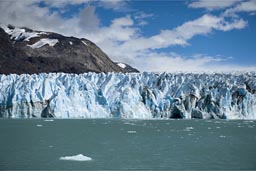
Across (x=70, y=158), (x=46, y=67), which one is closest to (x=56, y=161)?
(x=70, y=158)

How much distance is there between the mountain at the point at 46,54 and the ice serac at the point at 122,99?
114ft

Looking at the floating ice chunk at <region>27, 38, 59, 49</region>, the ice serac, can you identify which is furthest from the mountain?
the ice serac

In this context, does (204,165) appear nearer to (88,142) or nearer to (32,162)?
(32,162)

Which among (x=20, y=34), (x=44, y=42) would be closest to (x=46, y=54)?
(x=44, y=42)

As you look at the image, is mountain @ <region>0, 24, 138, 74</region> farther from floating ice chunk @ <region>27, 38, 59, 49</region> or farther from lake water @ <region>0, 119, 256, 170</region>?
lake water @ <region>0, 119, 256, 170</region>

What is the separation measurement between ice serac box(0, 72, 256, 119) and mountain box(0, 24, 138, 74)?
3479 centimetres

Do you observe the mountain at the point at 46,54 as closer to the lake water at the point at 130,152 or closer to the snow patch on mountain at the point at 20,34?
the snow patch on mountain at the point at 20,34

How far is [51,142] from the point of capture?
1762cm

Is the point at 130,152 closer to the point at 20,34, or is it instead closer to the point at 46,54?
the point at 46,54

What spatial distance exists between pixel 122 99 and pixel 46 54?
59686mm

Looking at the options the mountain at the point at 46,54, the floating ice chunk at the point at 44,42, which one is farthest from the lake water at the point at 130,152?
the floating ice chunk at the point at 44,42

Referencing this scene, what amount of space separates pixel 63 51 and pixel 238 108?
67.7 metres

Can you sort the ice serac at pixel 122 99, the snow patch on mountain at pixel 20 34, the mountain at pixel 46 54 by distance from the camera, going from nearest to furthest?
1. the ice serac at pixel 122 99
2. the mountain at pixel 46 54
3. the snow patch on mountain at pixel 20 34

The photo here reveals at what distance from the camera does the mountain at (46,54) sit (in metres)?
78.8
